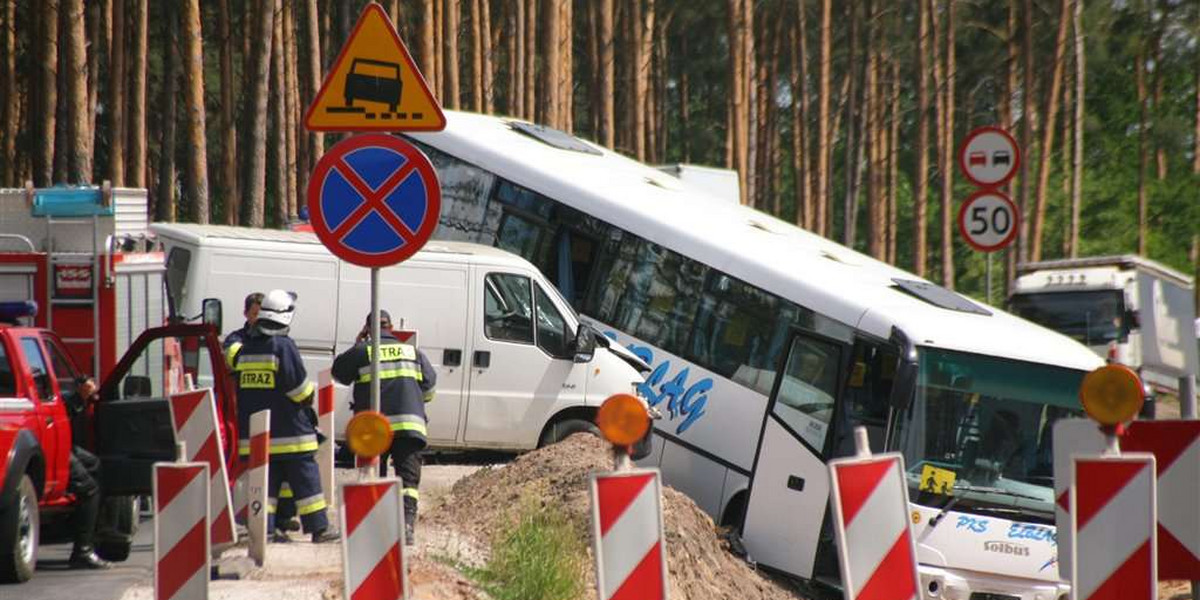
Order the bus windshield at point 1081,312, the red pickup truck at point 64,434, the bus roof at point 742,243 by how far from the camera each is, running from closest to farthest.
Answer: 1. the red pickup truck at point 64,434
2. the bus roof at point 742,243
3. the bus windshield at point 1081,312

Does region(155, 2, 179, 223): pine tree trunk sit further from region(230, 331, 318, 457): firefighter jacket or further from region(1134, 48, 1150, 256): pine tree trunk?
region(1134, 48, 1150, 256): pine tree trunk

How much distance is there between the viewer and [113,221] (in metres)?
16.1

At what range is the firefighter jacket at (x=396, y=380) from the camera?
11.6 metres

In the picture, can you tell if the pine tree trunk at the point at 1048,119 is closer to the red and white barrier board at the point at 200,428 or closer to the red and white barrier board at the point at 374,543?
the red and white barrier board at the point at 200,428

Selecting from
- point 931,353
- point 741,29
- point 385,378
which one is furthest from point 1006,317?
point 741,29

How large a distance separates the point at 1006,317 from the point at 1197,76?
47420mm

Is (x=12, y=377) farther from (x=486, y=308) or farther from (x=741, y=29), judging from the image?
(x=741, y=29)

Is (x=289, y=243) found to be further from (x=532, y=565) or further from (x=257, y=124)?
(x=257, y=124)

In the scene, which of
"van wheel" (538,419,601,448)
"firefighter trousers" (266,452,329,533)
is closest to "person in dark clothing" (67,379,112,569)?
"firefighter trousers" (266,452,329,533)

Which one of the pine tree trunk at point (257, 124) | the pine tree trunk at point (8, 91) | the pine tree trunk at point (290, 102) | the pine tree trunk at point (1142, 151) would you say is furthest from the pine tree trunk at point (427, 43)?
the pine tree trunk at point (1142, 151)

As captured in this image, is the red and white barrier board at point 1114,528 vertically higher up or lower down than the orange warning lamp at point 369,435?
lower down

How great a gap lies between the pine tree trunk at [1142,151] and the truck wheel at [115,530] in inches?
1827

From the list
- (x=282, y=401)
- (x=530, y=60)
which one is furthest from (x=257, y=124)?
(x=282, y=401)

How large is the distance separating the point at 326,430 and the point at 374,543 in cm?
618
